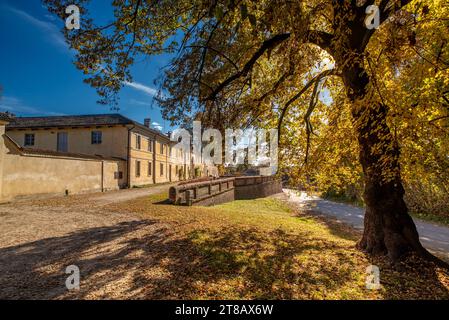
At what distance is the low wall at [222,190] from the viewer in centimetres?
1205

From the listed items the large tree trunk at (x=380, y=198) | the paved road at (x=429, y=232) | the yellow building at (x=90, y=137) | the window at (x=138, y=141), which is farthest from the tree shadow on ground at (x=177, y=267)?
the window at (x=138, y=141)

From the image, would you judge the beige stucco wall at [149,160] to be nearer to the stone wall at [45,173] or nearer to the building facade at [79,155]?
the building facade at [79,155]

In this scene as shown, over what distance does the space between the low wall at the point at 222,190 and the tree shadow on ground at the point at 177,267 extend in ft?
17.8

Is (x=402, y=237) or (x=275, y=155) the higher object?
(x=275, y=155)

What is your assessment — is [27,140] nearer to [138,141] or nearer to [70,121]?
[70,121]

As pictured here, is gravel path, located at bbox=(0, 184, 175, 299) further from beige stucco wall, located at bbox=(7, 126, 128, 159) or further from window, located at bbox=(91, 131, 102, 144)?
window, located at bbox=(91, 131, 102, 144)

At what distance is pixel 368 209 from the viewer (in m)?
5.76
